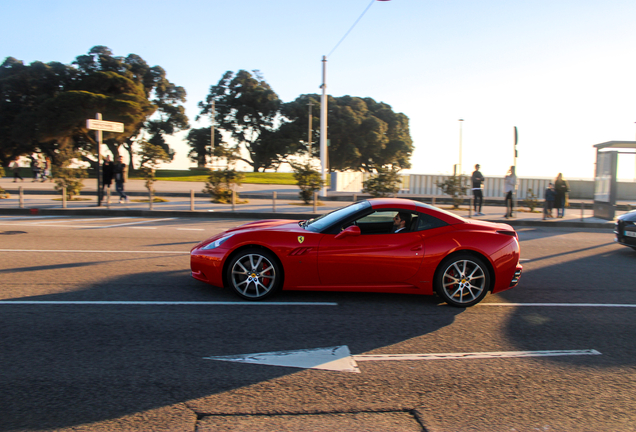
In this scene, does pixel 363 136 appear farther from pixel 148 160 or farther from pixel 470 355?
pixel 470 355

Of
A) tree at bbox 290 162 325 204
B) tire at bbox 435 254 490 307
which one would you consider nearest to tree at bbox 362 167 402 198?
tree at bbox 290 162 325 204

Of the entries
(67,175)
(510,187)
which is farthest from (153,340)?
(67,175)

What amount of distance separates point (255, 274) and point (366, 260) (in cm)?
139

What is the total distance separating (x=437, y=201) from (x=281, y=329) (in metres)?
24.3

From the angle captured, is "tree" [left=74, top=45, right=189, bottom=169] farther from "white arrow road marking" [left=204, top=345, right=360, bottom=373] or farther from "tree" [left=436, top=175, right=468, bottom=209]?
"white arrow road marking" [left=204, top=345, right=360, bottom=373]

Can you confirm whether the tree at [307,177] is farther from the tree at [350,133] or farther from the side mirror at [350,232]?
the tree at [350,133]

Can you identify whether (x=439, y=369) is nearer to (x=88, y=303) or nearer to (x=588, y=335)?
(x=588, y=335)

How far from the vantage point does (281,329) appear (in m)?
4.85

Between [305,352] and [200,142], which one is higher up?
[200,142]

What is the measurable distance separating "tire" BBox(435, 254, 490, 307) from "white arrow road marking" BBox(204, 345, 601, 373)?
57.0 inches

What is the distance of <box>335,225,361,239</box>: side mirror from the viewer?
18.9ft

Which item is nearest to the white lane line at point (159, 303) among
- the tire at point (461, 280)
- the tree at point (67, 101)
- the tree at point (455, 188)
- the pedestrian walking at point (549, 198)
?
the tire at point (461, 280)

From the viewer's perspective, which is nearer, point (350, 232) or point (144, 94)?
point (350, 232)

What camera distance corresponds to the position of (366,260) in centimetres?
575
